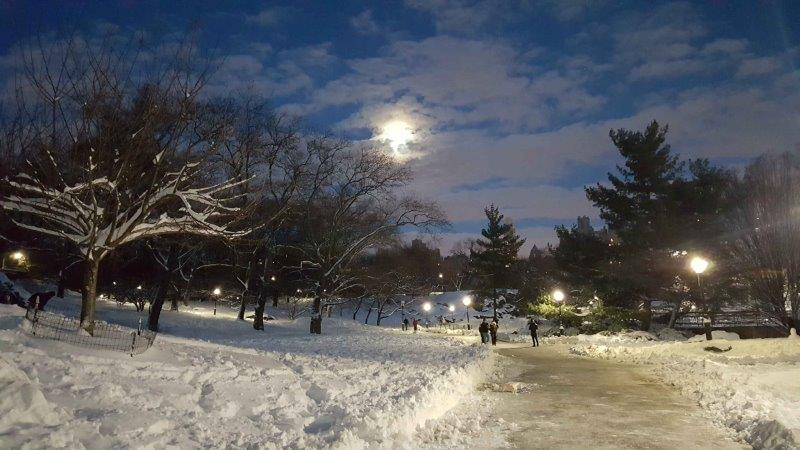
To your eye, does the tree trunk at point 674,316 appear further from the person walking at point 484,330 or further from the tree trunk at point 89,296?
the tree trunk at point 89,296

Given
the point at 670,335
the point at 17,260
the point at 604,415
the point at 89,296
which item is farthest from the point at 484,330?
the point at 17,260

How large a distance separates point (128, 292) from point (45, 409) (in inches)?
1554

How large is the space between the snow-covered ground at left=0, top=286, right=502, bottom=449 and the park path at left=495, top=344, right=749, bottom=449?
787 mm

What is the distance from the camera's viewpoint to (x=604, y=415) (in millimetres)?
8930

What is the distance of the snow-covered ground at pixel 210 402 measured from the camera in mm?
5402

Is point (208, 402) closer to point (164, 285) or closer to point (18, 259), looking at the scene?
point (164, 285)

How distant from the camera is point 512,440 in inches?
292

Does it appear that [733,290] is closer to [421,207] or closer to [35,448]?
[421,207]

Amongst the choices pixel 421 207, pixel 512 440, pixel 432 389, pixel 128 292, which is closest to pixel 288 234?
pixel 421 207

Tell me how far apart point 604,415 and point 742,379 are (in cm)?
442

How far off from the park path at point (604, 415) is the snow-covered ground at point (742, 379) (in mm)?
378

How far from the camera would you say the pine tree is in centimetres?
5738

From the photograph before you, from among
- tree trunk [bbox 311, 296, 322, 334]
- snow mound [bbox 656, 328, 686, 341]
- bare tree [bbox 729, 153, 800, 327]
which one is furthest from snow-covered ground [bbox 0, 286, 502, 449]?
snow mound [bbox 656, 328, 686, 341]

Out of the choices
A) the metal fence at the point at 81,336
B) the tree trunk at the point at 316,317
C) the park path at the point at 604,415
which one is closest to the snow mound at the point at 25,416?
the metal fence at the point at 81,336
